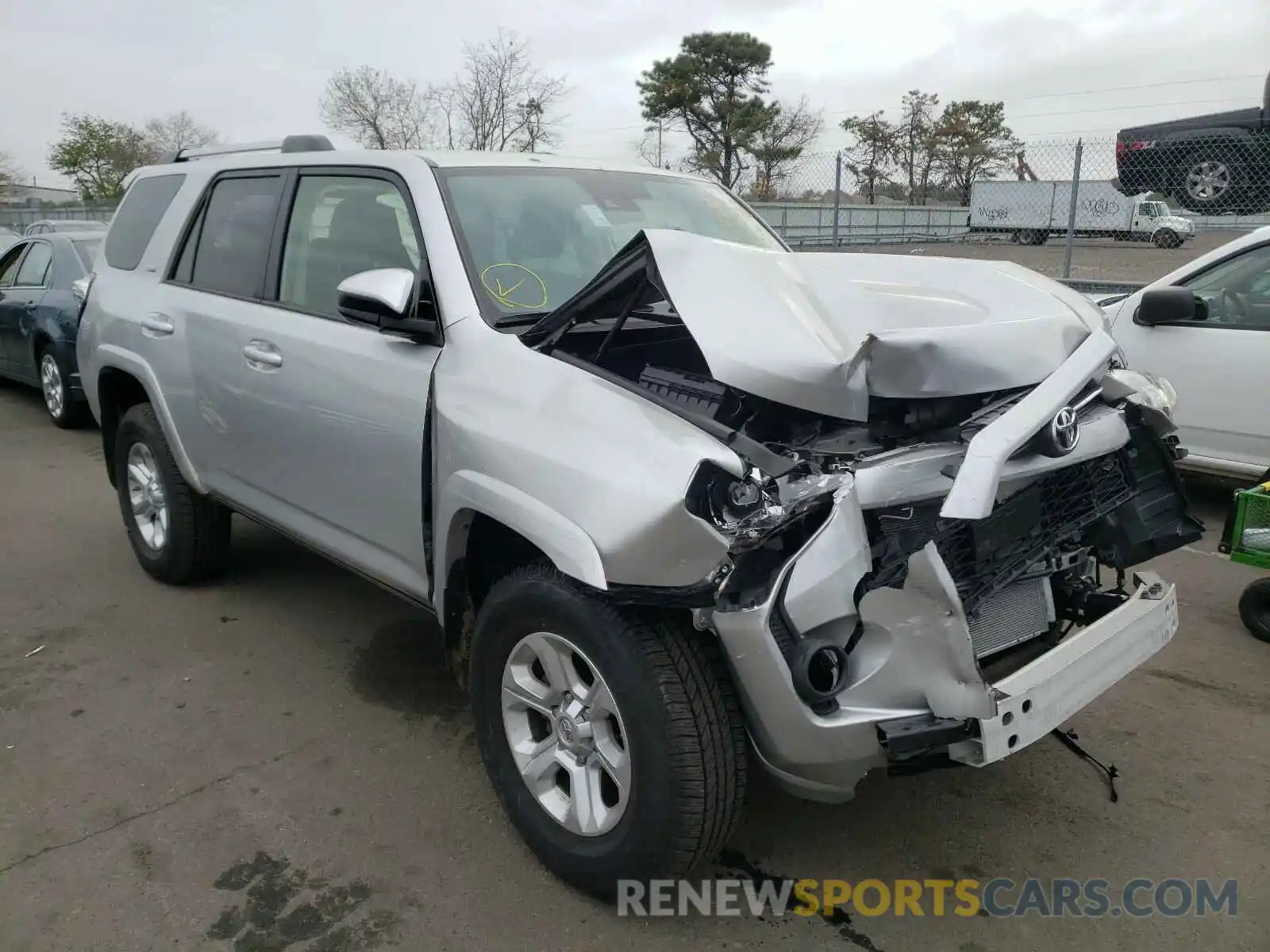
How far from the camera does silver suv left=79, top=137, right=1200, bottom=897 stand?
2.15 metres

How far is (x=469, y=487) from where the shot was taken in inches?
104

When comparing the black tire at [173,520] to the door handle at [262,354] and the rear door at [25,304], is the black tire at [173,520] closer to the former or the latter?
the door handle at [262,354]

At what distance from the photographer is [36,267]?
894 centimetres

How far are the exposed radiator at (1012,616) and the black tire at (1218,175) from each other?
8.15 meters

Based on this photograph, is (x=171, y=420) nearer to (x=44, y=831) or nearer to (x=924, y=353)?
(x=44, y=831)

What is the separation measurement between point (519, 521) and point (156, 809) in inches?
64.0

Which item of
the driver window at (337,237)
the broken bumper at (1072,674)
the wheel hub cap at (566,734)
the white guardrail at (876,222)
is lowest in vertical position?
the wheel hub cap at (566,734)

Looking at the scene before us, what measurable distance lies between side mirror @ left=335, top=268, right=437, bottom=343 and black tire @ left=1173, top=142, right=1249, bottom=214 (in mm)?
8834

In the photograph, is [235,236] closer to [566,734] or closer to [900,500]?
[566,734]

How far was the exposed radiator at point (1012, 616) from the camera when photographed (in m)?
2.59

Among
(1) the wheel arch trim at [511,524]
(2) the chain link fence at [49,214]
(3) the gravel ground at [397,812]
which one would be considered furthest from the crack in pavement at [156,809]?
(2) the chain link fence at [49,214]

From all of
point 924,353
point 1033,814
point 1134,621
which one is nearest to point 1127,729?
point 1033,814

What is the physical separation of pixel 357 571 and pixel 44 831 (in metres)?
1.20

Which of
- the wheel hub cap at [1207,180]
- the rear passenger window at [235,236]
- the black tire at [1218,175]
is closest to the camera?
the rear passenger window at [235,236]
